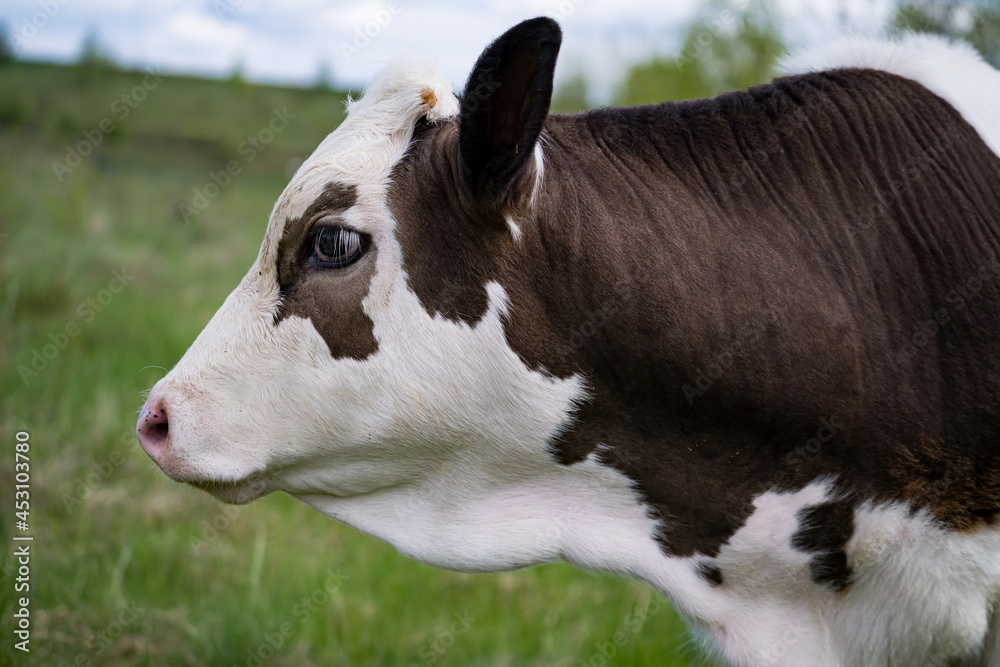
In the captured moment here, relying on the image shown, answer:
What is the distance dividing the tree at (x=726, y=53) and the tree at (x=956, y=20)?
303cm

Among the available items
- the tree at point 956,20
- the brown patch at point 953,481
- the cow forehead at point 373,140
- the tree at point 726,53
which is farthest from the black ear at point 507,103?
the tree at point 726,53

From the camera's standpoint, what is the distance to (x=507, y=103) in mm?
2131

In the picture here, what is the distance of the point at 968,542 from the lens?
2.22m

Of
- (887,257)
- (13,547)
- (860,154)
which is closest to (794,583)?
(887,257)

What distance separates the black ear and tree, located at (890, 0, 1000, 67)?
421cm

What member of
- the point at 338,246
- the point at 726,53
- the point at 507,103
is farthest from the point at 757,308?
the point at 726,53

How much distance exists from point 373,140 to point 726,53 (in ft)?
28.9

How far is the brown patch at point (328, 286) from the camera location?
2295 millimetres

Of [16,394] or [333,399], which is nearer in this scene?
[333,399]

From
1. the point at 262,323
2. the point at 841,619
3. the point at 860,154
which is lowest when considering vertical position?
the point at 841,619

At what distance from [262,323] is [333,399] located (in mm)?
280

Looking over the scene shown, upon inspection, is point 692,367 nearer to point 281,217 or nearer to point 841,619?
point 841,619

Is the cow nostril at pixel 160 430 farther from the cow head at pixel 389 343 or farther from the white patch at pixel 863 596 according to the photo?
the white patch at pixel 863 596

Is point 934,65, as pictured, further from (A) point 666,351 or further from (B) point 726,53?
(B) point 726,53
